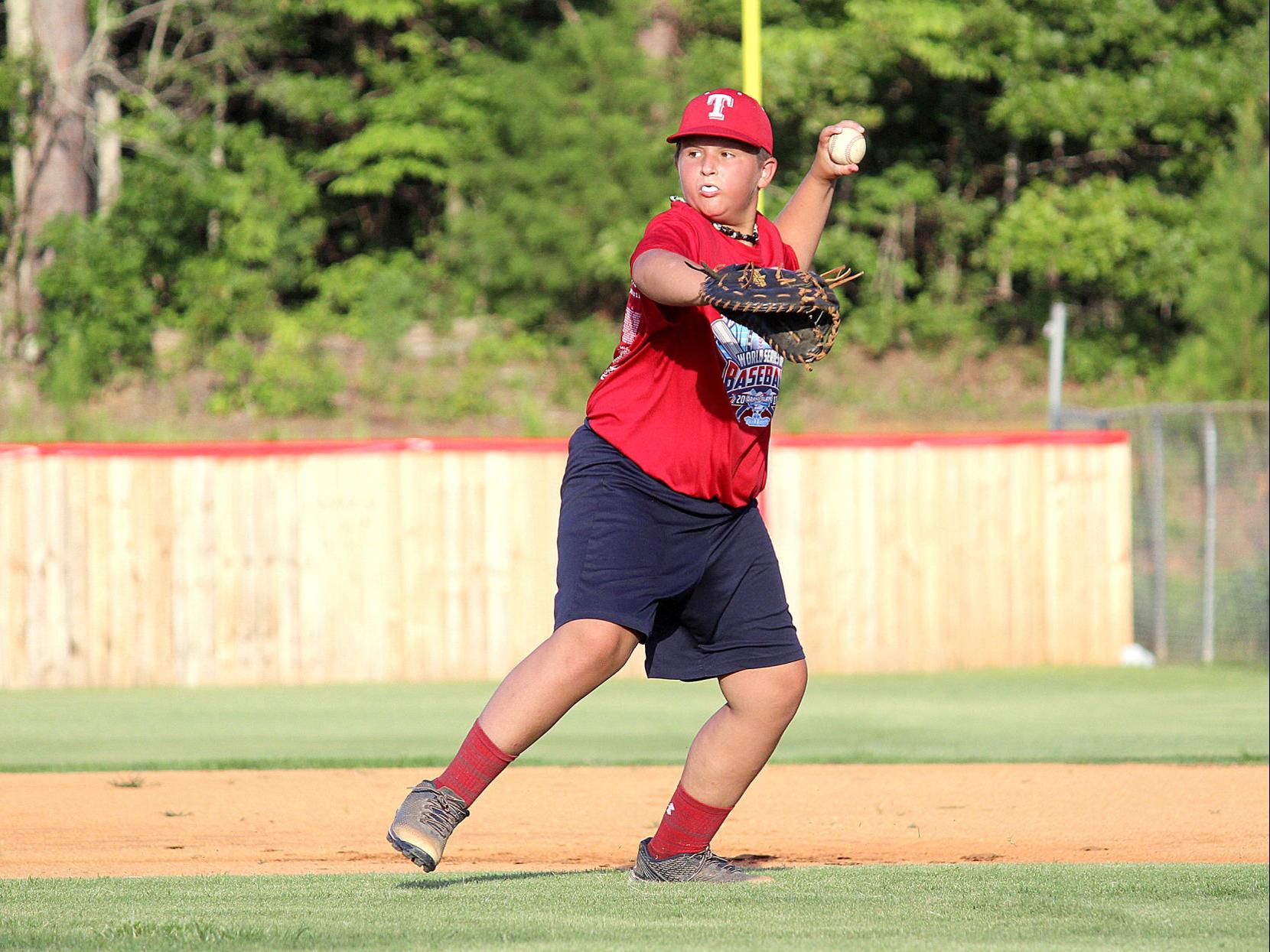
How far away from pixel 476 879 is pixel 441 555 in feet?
27.3

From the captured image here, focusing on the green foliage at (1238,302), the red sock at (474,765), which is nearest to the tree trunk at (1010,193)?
the green foliage at (1238,302)

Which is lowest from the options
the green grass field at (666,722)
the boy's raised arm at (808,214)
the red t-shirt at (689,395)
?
the green grass field at (666,722)

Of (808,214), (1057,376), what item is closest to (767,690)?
(808,214)

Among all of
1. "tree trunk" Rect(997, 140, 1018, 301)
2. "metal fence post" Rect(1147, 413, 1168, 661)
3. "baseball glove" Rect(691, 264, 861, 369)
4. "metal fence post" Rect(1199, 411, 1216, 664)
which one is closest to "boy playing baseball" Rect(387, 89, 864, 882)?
"baseball glove" Rect(691, 264, 861, 369)

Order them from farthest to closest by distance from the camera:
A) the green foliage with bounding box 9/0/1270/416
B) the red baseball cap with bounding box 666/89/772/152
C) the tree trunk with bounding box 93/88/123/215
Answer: the tree trunk with bounding box 93/88/123/215 < the green foliage with bounding box 9/0/1270/416 < the red baseball cap with bounding box 666/89/772/152

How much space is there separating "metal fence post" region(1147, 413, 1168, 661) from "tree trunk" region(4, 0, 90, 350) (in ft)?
52.7

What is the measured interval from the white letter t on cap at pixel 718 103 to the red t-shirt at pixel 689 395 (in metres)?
0.25

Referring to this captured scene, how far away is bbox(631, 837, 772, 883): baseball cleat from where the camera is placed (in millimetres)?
4418

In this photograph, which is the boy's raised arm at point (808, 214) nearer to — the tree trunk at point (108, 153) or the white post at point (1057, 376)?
the white post at point (1057, 376)

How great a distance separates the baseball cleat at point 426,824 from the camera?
3.93 m

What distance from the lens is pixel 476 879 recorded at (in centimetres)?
450

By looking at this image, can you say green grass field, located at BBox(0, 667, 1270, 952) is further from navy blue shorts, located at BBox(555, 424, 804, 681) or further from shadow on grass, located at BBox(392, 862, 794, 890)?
navy blue shorts, located at BBox(555, 424, 804, 681)

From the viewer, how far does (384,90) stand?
2831cm

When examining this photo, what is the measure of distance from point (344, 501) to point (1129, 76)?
706 inches
